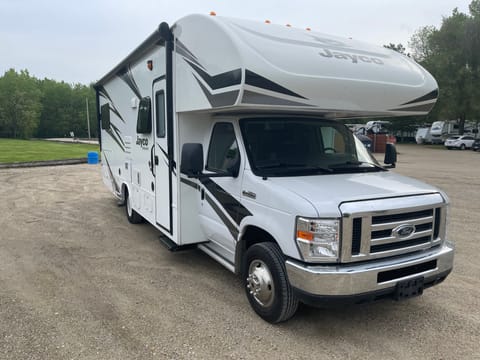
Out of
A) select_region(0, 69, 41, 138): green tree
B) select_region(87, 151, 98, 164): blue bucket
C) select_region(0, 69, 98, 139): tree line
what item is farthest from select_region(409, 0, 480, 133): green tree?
select_region(0, 69, 41, 138): green tree

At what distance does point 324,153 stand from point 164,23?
2.51 meters

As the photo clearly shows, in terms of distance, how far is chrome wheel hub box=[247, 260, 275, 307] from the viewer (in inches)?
149

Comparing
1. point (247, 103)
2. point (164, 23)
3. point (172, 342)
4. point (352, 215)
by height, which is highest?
point (164, 23)

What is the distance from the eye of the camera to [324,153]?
458 cm

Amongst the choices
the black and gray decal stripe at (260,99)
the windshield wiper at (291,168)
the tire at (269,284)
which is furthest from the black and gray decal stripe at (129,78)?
the tire at (269,284)

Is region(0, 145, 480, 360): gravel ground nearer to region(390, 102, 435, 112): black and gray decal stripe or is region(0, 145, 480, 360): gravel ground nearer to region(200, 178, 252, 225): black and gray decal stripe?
region(200, 178, 252, 225): black and gray decal stripe

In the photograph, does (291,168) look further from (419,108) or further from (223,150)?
(419,108)

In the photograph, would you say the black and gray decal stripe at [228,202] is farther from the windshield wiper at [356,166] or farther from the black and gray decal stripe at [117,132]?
the black and gray decal stripe at [117,132]

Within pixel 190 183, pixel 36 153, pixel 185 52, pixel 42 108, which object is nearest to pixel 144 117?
pixel 190 183

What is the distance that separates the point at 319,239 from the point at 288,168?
1086mm

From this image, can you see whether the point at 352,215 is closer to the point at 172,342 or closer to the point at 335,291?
the point at 335,291

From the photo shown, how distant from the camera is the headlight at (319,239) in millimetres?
3252

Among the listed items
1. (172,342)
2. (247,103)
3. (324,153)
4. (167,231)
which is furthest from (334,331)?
(167,231)

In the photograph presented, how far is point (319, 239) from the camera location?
3.27 metres
